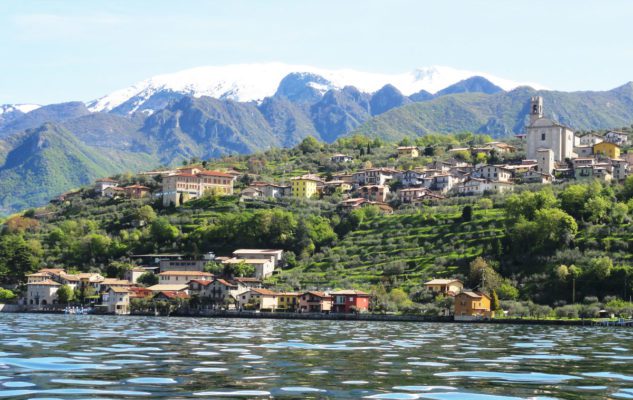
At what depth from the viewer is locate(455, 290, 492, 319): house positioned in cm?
11138

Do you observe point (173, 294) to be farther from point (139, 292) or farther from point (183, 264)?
point (183, 264)

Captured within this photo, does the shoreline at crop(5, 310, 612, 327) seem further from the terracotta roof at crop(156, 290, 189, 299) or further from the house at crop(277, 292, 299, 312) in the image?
the terracotta roof at crop(156, 290, 189, 299)

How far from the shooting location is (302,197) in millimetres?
191375

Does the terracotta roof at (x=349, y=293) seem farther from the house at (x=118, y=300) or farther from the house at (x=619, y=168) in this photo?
the house at (x=619, y=168)

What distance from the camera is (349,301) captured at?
396ft

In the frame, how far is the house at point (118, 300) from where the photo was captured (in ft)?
440

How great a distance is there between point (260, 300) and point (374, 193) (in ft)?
216

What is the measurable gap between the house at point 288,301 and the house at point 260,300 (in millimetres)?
768

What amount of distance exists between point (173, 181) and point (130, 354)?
15907 cm

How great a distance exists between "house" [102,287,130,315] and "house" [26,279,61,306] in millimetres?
12759

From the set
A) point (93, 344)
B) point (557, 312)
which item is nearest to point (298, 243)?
point (557, 312)

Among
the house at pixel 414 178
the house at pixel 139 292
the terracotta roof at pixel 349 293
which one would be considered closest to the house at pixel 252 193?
the house at pixel 414 178

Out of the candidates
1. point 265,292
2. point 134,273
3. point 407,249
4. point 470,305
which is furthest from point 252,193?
point 470,305

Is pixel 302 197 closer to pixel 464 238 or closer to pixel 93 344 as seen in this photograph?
pixel 464 238
